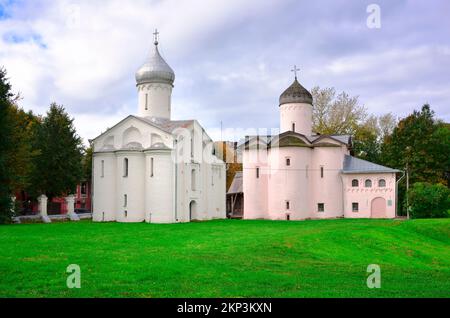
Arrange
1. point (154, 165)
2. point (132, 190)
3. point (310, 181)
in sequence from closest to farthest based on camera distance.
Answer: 1. point (154, 165)
2. point (132, 190)
3. point (310, 181)

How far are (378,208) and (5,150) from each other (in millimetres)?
28692

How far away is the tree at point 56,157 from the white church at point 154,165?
5.23 meters

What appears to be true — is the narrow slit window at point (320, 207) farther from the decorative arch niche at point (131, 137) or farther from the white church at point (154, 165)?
the decorative arch niche at point (131, 137)

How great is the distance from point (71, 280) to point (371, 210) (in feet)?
110

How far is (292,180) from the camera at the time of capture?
40.3m

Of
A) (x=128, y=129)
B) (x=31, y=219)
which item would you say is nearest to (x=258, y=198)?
(x=128, y=129)

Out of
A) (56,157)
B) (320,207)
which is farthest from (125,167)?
(320,207)

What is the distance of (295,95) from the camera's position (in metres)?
45.1

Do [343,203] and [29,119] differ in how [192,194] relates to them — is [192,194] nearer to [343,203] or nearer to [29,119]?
[343,203]

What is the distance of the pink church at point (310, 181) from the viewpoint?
40.4 meters

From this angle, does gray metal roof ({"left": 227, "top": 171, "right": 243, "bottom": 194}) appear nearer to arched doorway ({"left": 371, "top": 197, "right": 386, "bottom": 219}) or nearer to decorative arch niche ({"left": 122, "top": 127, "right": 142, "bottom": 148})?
arched doorway ({"left": 371, "top": 197, "right": 386, "bottom": 219})

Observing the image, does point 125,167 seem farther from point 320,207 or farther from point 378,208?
point 378,208

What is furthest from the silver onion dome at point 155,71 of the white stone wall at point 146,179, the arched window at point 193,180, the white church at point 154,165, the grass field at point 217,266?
the grass field at point 217,266

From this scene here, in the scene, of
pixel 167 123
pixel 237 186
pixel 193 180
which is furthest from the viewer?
pixel 237 186
